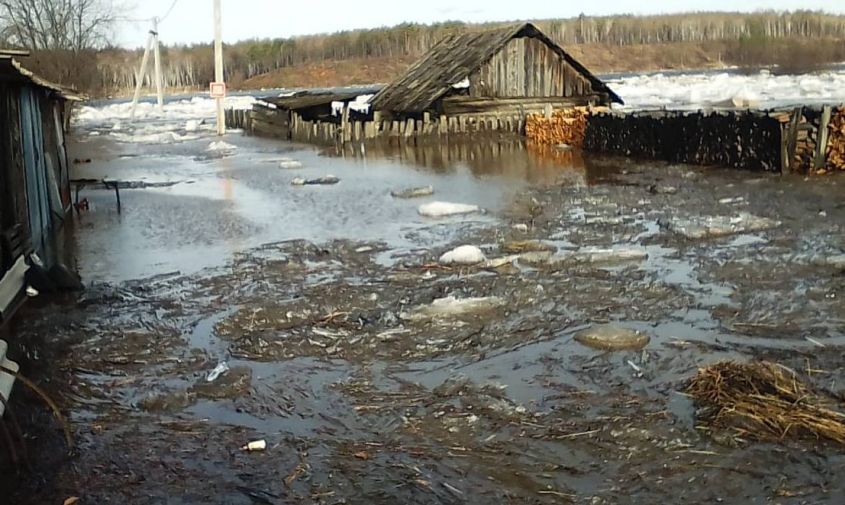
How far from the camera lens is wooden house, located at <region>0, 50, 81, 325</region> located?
8.46 m

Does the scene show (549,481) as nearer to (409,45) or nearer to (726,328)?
(726,328)

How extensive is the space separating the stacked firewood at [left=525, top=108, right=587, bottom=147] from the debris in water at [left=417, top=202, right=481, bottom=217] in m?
12.2

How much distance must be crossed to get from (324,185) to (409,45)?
92.0m

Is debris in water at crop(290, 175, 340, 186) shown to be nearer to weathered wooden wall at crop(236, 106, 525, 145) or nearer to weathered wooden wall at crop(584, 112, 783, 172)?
weathered wooden wall at crop(584, 112, 783, 172)

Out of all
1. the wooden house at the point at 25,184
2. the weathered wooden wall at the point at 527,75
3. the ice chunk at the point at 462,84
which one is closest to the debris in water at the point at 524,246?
the wooden house at the point at 25,184

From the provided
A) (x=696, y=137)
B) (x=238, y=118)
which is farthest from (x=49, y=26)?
(x=696, y=137)

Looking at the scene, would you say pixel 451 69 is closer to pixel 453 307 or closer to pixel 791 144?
pixel 791 144

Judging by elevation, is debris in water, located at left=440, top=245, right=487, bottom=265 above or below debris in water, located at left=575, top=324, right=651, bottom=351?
above

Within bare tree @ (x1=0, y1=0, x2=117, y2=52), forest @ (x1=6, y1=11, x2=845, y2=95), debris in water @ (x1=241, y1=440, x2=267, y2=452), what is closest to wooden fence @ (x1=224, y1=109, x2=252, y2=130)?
bare tree @ (x1=0, y1=0, x2=117, y2=52)

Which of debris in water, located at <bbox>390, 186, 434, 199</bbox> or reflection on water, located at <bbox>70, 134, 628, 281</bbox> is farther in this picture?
debris in water, located at <bbox>390, 186, 434, 199</bbox>

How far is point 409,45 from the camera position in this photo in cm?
10712

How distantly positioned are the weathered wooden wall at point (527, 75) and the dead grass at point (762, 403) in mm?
26909

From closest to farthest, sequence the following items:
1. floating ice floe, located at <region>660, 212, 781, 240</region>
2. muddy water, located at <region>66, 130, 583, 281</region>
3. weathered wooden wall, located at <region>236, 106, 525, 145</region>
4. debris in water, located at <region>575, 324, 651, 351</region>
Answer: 1. debris in water, located at <region>575, 324, 651, 351</region>
2. floating ice floe, located at <region>660, 212, 781, 240</region>
3. muddy water, located at <region>66, 130, 583, 281</region>
4. weathered wooden wall, located at <region>236, 106, 525, 145</region>

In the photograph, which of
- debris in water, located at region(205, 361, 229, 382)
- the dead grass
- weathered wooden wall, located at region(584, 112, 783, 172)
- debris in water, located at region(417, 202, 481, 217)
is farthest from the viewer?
weathered wooden wall, located at region(584, 112, 783, 172)
